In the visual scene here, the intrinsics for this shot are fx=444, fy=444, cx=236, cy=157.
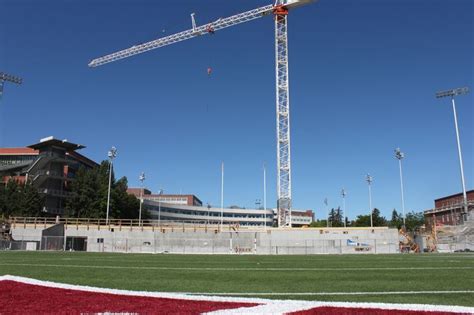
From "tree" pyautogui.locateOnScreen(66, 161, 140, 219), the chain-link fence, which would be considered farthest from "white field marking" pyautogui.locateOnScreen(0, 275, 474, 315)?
"tree" pyautogui.locateOnScreen(66, 161, 140, 219)

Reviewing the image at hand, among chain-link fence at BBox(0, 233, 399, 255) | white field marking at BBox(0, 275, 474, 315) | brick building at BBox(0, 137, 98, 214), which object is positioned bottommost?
white field marking at BBox(0, 275, 474, 315)

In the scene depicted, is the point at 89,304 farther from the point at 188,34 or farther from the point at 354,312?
the point at 188,34

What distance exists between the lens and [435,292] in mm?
11688

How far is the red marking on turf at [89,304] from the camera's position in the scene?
8.66m

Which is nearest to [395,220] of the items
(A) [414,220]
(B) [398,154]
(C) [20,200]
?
(A) [414,220]

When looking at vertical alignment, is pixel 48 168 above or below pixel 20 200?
above

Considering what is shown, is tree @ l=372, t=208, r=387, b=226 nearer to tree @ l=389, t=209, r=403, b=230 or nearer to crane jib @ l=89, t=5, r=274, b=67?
tree @ l=389, t=209, r=403, b=230

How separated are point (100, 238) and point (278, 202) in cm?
3155

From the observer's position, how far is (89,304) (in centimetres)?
941

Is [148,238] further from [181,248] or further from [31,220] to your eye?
[31,220]

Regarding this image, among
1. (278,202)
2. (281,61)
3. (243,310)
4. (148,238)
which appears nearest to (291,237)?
(278,202)

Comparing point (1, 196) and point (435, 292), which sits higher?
point (1, 196)

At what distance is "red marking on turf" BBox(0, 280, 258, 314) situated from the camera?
866cm

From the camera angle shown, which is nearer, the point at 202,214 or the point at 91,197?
the point at 91,197
